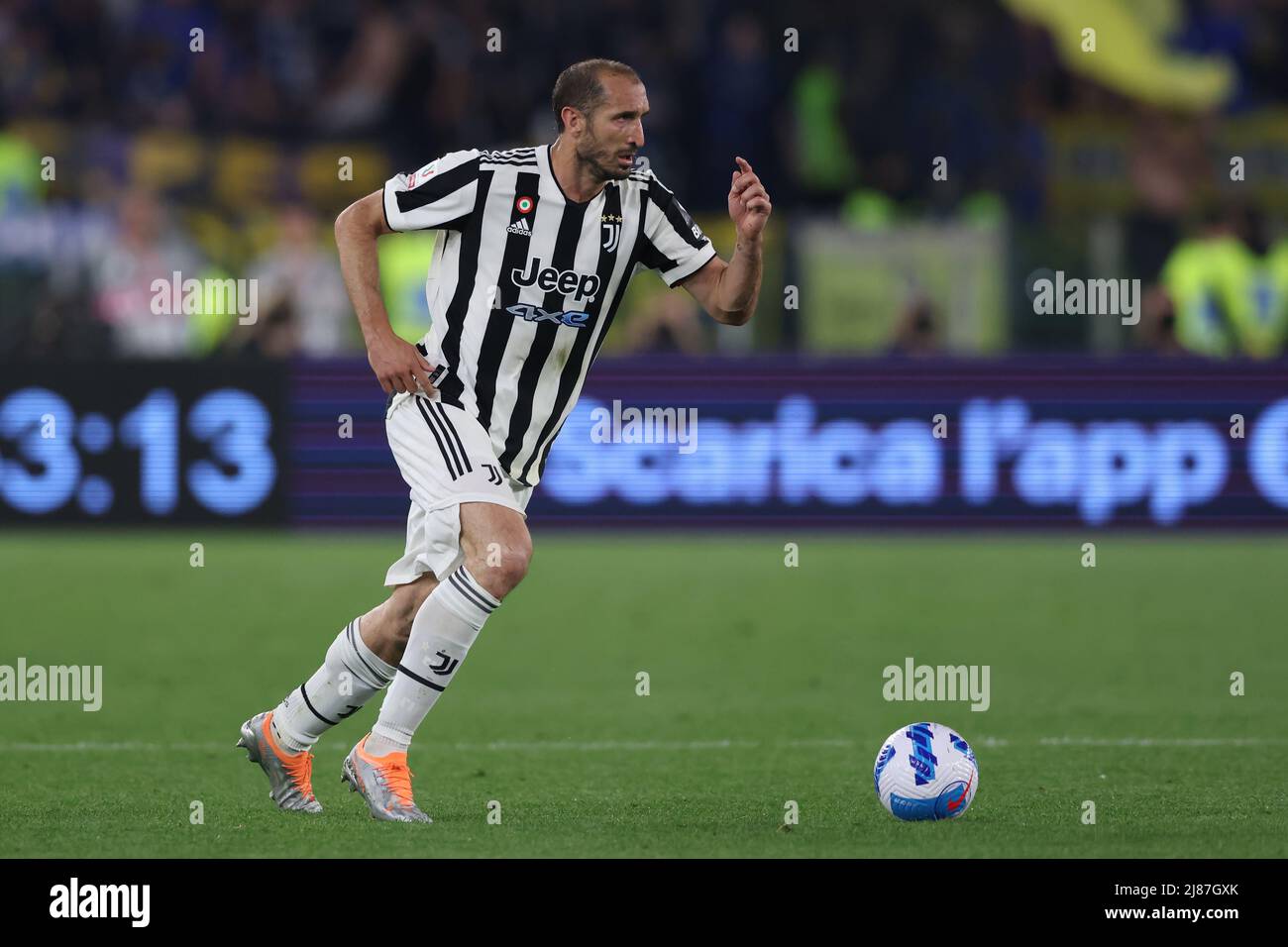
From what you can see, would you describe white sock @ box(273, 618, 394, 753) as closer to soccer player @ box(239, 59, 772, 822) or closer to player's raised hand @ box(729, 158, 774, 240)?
soccer player @ box(239, 59, 772, 822)

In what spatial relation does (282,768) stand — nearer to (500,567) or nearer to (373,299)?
(500,567)

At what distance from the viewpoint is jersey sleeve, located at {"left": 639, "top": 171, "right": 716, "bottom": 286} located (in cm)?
709

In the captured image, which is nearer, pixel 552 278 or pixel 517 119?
pixel 552 278

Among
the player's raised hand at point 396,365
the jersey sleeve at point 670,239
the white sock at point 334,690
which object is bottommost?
the white sock at point 334,690

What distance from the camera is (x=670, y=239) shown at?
7.09 metres

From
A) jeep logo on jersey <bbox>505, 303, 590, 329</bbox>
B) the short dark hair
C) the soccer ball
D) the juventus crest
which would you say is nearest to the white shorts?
jeep logo on jersey <bbox>505, 303, 590, 329</bbox>

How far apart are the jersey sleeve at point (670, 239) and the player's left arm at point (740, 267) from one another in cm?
4

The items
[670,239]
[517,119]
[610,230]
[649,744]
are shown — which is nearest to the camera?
[610,230]

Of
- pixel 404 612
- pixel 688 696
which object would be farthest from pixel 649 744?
pixel 404 612

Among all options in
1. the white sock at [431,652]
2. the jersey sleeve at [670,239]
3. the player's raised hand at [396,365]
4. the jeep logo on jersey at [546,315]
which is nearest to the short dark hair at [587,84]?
the jersey sleeve at [670,239]

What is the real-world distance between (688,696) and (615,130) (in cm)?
340

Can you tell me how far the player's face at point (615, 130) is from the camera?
6.71 metres

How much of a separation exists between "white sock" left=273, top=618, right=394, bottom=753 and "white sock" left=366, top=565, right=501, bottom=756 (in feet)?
0.41

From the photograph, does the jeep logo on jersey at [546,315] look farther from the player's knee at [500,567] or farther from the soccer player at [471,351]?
the player's knee at [500,567]
